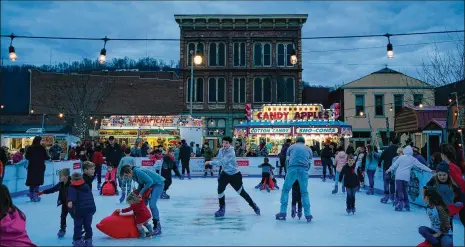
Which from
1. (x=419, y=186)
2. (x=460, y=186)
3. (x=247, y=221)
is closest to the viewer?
(x=460, y=186)

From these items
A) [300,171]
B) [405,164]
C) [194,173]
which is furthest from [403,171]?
[194,173]

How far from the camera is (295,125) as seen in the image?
92.7ft

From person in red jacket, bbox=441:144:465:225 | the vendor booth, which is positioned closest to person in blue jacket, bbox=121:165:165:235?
person in red jacket, bbox=441:144:465:225

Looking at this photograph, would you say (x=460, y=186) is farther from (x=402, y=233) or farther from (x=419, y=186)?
(x=419, y=186)

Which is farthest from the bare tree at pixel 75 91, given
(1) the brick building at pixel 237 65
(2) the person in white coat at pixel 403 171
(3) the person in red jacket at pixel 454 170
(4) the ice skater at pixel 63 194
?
(3) the person in red jacket at pixel 454 170

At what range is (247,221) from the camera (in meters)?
9.94

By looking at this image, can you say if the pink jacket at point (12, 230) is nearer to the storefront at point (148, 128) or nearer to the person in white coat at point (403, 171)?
the person in white coat at point (403, 171)

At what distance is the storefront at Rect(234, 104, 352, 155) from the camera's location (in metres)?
28.1

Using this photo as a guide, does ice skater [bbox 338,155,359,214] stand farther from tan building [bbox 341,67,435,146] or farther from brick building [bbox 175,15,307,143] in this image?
tan building [bbox 341,67,435,146]

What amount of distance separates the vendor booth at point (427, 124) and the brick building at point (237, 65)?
45.0ft

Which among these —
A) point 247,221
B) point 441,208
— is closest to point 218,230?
point 247,221

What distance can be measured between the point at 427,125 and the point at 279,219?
53.3 feet

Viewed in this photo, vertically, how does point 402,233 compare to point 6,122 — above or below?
below

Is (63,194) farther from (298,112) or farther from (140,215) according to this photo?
(298,112)
